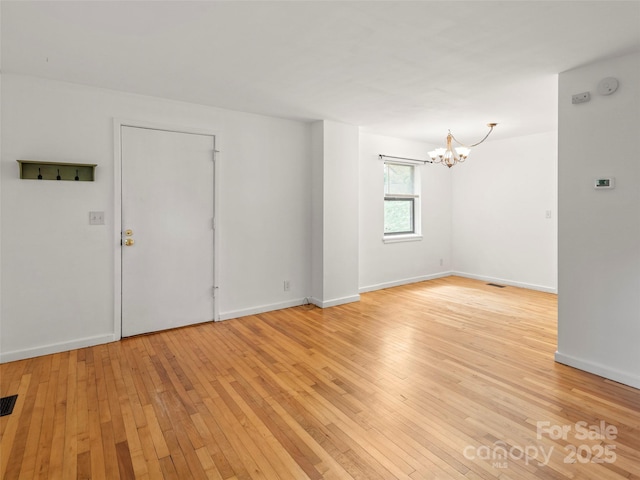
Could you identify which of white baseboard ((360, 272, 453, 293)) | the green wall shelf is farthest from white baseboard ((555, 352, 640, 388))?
the green wall shelf

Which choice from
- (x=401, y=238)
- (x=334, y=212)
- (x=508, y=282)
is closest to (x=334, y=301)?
(x=334, y=212)

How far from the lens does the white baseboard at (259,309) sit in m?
4.12

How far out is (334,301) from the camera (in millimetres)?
4684

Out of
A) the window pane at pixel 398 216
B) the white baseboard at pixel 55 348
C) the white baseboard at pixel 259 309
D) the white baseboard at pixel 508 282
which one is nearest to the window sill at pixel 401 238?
the window pane at pixel 398 216

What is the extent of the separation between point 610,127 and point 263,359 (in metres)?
3.36

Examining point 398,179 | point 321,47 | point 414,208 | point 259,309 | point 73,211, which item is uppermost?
point 321,47

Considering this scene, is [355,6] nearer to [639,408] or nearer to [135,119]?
[135,119]

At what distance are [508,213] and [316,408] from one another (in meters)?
5.14

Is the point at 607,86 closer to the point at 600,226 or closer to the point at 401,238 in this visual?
the point at 600,226

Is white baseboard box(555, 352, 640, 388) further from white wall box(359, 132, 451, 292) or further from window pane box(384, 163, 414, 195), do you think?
window pane box(384, 163, 414, 195)

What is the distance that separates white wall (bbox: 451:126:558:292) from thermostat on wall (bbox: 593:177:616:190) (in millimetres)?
2982

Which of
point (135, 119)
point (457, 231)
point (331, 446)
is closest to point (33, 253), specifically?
point (135, 119)

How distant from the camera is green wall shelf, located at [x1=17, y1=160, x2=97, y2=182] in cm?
298

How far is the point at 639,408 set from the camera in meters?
2.23
